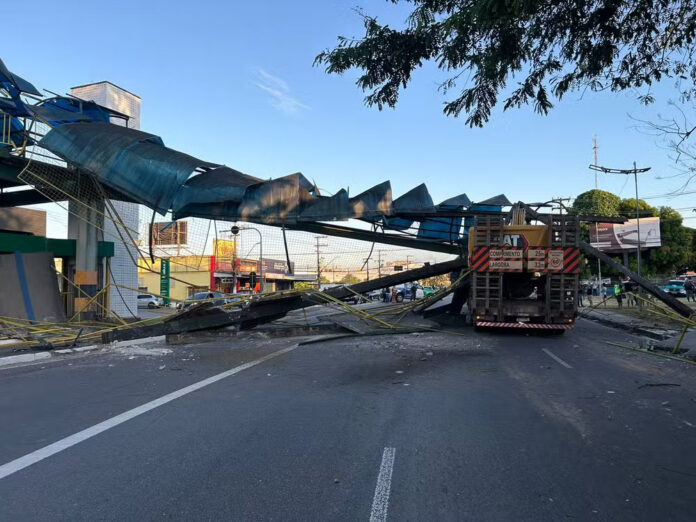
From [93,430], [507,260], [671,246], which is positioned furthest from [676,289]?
[93,430]

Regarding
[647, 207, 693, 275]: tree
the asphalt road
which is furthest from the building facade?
[647, 207, 693, 275]: tree

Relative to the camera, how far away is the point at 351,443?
16.2 ft

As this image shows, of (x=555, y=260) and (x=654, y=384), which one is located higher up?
(x=555, y=260)

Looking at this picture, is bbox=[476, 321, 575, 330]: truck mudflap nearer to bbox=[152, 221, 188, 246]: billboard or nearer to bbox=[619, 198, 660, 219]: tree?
bbox=[152, 221, 188, 246]: billboard

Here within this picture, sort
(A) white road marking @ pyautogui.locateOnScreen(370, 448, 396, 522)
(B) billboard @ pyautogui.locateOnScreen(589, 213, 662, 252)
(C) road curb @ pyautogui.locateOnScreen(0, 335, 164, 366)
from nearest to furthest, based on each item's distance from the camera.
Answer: (A) white road marking @ pyautogui.locateOnScreen(370, 448, 396, 522)
(C) road curb @ pyautogui.locateOnScreen(0, 335, 164, 366)
(B) billboard @ pyautogui.locateOnScreen(589, 213, 662, 252)

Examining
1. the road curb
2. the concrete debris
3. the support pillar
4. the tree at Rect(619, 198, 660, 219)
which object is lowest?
the road curb

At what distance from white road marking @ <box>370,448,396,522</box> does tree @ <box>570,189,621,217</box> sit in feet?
147

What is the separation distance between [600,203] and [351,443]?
155ft

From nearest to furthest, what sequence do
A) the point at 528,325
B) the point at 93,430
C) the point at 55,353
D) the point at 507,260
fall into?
the point at 93,430 → the point at 55,353 → the point at 507,260 → the point at 528,325

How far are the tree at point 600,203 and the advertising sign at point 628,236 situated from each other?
1.97 m

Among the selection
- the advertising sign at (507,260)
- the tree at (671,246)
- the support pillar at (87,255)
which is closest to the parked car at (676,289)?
the tree at (671,246)

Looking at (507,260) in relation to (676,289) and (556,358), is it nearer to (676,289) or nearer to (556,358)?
(556,358)

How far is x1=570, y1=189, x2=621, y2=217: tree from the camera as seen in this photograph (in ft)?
148

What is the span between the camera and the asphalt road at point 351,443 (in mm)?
3666
